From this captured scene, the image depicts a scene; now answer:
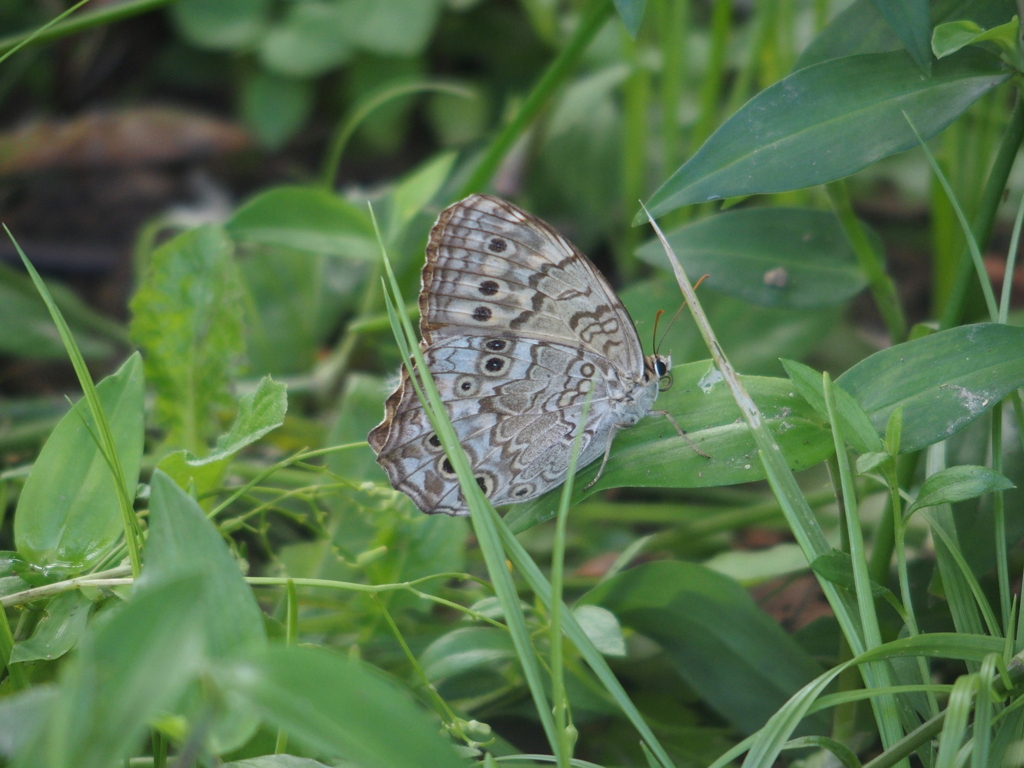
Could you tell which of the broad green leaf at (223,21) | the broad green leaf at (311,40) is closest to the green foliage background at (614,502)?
the broad green leaf at (311,40)

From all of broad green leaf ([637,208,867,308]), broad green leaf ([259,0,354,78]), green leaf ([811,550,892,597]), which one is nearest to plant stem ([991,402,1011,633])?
→ green leaf ([811,550,892,597])

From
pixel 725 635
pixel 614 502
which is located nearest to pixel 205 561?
pixel 725 635

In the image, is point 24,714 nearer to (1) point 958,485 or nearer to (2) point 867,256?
(1) point 958,485

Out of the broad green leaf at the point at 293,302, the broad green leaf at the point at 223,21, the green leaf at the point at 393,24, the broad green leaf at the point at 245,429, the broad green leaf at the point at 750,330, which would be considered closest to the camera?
the broad green leaf at the point at 245,429

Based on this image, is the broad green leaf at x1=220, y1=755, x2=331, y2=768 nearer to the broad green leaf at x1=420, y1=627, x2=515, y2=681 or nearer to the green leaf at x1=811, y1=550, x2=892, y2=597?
the broad green leaf at x1=420, y1=627, x2=515, y2=681

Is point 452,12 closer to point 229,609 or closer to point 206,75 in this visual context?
point 206,75

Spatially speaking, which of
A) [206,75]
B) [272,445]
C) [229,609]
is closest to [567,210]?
[272,445]

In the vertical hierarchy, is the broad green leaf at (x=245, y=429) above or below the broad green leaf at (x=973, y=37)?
below

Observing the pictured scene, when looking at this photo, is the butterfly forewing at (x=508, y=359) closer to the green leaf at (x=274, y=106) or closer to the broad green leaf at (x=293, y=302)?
the broad green leaf at (x=293, y=302)
